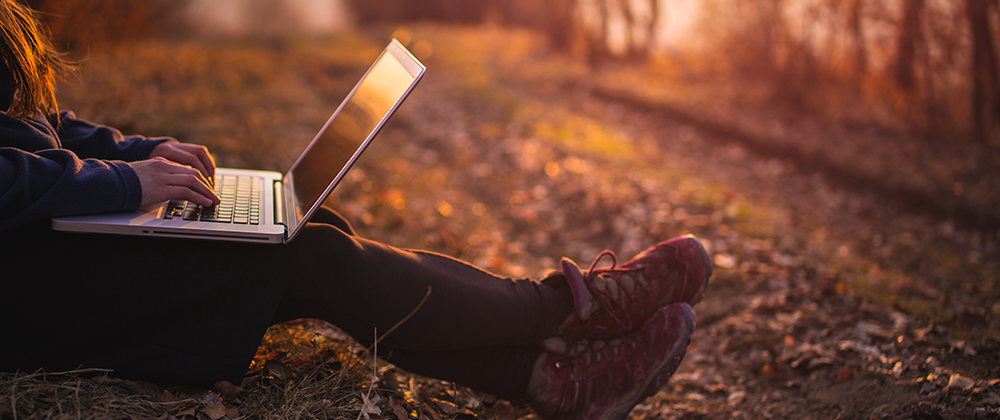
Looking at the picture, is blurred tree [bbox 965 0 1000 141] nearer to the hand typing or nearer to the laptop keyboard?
the laptop keyboard

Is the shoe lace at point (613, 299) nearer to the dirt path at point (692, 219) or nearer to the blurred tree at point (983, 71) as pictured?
the dirt path at point (692, 219)

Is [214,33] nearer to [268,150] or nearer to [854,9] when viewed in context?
[268,150]

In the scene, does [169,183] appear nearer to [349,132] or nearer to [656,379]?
[349,132]

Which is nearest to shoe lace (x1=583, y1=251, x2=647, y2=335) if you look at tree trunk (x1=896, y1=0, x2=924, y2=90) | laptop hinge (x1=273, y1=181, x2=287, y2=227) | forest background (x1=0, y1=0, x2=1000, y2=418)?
forest background (x1=0, y1=0, x2=1000, y2=418)

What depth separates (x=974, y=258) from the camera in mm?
3711

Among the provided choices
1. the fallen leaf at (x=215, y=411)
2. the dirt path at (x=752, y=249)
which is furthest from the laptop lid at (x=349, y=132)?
the dirt path at (x=752, y=249)

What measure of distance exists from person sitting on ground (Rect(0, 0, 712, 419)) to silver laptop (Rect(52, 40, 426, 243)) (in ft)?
0.18

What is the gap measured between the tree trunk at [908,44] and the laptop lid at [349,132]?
21.1ft

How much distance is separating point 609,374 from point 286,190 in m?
1.42

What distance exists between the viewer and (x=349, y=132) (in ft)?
6.43

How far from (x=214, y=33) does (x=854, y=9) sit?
47.0ft

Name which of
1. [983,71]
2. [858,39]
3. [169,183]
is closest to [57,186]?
[169,183]

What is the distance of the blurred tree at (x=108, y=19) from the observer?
6.55 metres

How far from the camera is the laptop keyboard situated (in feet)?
4.98
